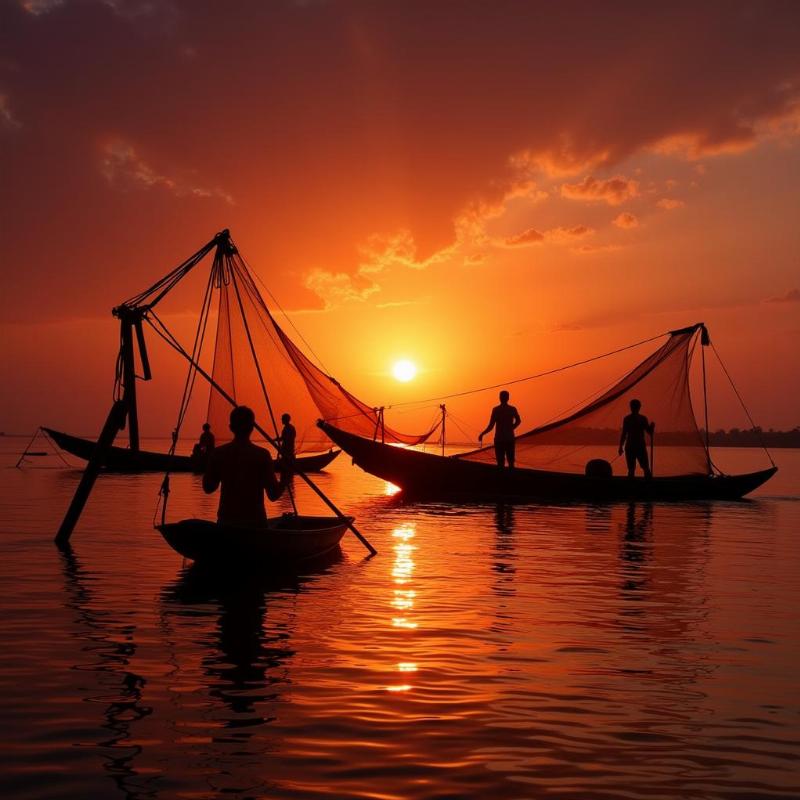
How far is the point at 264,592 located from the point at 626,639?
4.42 metres

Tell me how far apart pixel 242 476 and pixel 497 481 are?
15.5 metres

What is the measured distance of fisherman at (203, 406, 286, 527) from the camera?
1019cm

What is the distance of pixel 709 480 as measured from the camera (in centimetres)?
2706

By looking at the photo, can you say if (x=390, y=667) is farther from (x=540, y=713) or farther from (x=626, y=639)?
(x=626, y=639)

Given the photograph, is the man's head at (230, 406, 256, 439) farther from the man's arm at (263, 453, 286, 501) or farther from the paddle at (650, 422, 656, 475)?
the paddle at (650, 422, 656, 475)

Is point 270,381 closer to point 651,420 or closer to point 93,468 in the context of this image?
point 651,420

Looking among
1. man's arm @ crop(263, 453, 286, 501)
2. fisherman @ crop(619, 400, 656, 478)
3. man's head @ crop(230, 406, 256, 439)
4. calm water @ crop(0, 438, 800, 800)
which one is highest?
fisherman @ crop(619, 400, 656, 478)

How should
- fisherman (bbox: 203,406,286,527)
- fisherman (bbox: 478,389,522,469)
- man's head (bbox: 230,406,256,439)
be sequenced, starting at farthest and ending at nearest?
fisherman (bbox: 478,389,522,469), fisherman (bbox: 203,406,286,527), man's head (bbox: 230,406,256,439)

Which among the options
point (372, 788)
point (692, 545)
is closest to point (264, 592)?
point (372, 788)

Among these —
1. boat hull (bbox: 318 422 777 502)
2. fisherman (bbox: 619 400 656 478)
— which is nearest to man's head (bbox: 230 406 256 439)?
boat hull (bbox: 318 422 777 502)

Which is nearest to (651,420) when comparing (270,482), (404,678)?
(270,482)

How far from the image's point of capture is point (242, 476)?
1074 cm

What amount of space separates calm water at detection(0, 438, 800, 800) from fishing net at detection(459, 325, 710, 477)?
1201cm

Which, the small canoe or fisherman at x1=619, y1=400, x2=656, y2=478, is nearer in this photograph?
the small canoe
